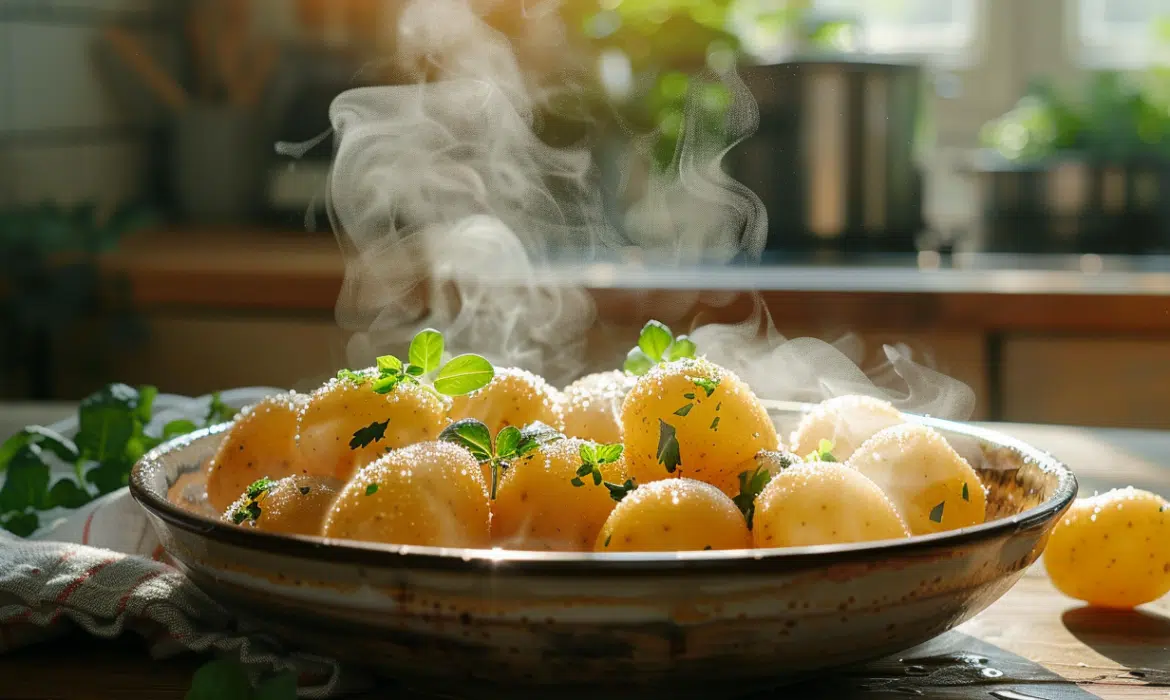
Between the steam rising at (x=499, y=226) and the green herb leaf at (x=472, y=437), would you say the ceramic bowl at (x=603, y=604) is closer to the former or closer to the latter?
the green herb leaf at (x=472, y=437)

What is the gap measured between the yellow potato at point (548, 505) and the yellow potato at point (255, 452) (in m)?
0.15

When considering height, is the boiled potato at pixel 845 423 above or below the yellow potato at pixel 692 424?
below

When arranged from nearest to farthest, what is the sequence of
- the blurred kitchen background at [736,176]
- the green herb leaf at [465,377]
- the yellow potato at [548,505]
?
the yellow potato at [548,505] → the green herb leaf at [465,377] → the blurred kitchen background at [736,176]

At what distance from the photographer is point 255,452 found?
66cm

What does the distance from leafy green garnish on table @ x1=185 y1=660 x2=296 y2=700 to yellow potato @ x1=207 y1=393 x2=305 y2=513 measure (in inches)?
6.4

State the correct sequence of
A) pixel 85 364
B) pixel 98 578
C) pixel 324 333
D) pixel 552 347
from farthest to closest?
pixel 85 364 < pixel 324 333 < pixel 552 347 < pixel 98 578

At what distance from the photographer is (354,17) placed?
328 cm

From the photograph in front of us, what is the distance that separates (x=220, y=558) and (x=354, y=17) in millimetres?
2968

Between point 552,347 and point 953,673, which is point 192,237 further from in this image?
point 953,673

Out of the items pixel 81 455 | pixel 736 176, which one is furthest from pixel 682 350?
pixel 736 176

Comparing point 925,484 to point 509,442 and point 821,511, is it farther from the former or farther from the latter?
point 509,442

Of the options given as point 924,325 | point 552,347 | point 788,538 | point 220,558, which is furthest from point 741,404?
point 924,325

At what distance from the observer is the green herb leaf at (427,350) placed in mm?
668

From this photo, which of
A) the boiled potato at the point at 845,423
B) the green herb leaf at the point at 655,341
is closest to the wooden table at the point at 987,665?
the boiled potato at the point at 845,423
